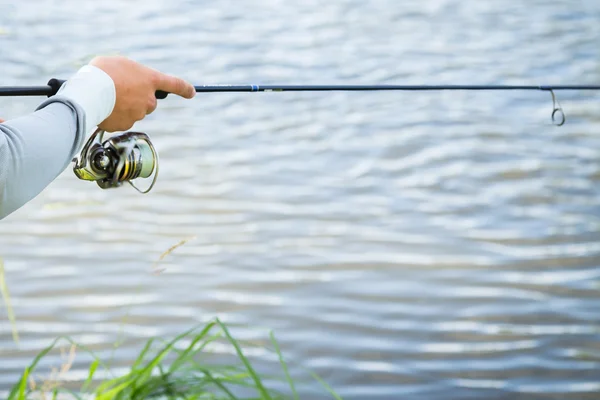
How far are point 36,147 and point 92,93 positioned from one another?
13 cm

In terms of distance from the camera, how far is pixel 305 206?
175 inches

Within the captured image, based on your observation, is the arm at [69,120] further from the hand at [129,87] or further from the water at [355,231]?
the water at [355,231]

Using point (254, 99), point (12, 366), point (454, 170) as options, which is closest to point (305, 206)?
point (454, 170)

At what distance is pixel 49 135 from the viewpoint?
921 mm

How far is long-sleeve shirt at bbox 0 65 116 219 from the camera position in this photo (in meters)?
0.88

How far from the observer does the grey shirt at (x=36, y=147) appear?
34.6 inches

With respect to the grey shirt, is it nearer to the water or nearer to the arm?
the arm

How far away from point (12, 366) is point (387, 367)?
1.38 metres

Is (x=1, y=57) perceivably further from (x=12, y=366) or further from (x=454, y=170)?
(x=12, y=366)

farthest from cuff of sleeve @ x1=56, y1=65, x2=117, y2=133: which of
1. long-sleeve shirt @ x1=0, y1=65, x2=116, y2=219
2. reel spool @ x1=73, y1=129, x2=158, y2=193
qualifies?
reel spool @ x1=73, y1=129, x2=158, y2=193

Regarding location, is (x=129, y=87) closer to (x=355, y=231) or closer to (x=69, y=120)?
(x=69, y=120)

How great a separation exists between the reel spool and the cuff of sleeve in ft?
1.01

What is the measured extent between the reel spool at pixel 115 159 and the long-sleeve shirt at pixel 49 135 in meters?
0.32

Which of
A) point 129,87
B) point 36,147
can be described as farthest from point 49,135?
point 129,87
